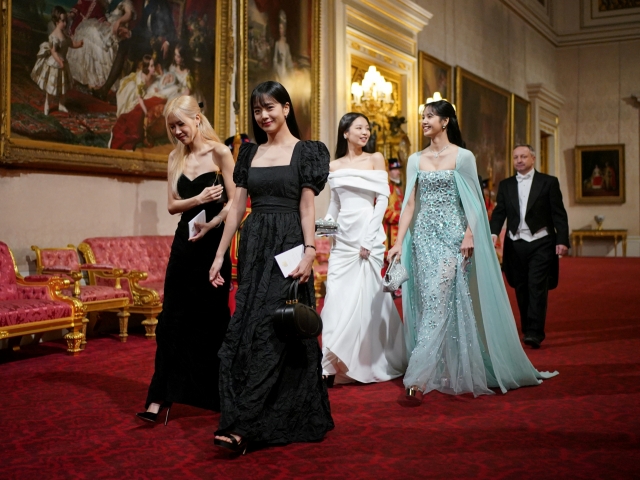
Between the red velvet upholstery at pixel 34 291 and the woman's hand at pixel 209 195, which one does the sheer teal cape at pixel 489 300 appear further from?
the red velvet upholstery at pixel 34 291

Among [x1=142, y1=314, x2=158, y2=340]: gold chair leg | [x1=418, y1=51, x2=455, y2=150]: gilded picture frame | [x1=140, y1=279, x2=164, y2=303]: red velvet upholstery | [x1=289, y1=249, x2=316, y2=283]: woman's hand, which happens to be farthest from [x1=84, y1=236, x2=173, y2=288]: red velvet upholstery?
[x1=418, y1=51, x2=455, y2=150]: gilded picture frame

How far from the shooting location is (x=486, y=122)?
1873 centimetres

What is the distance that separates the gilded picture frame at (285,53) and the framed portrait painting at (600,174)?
607 inches

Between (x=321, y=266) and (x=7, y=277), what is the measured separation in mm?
4500

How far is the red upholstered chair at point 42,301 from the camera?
6.29m

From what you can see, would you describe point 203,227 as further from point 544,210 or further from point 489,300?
point 544,210

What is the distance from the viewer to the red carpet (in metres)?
3.30

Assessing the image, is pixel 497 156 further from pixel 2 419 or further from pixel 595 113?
pixel 2 419

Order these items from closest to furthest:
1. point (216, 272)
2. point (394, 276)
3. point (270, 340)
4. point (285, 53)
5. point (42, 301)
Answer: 1. point (270, 340)
2. point (216, 272)
3. point (394, 276)
4. point (42, 301)
5. point (285, 53)

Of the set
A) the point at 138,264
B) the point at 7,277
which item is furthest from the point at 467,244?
the point at 138,264

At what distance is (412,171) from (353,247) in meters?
0.70

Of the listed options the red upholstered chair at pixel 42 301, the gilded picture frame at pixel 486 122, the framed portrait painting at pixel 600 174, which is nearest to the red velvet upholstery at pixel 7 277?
the red upholstered chair at pixel 42 301

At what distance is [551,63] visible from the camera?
24.9 m

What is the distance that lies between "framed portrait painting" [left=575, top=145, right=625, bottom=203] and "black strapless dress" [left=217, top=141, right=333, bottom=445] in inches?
871
